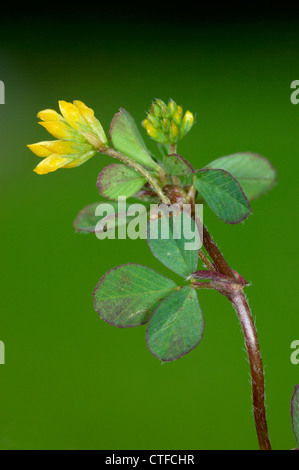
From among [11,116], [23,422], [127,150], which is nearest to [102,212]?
[127,150]

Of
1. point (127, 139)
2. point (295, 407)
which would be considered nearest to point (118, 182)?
point (127, 139)

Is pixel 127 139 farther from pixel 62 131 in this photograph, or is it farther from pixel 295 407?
pixel 295 407

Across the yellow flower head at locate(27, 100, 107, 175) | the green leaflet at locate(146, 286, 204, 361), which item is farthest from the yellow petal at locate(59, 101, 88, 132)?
the green leaflet at locate(146, 286, 204, 361)

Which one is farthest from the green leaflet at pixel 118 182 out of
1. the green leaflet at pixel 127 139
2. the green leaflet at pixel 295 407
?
the green leaflet at pixel 295 407

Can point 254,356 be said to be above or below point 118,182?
below
